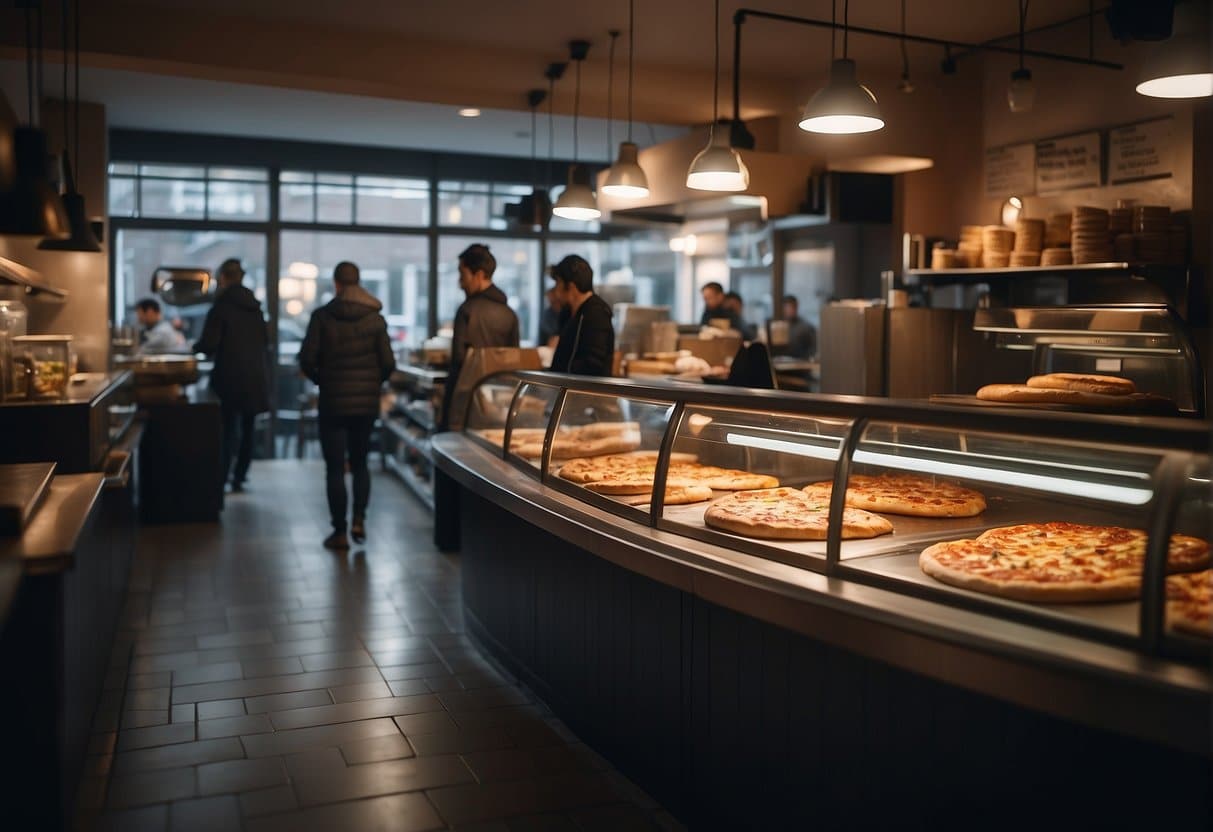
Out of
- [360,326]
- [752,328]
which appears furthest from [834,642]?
[752,328]

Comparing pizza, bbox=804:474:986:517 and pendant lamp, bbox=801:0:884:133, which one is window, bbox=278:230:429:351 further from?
pizza, bbox=804:474:986:517

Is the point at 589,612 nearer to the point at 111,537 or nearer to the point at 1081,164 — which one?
the point at 111,537

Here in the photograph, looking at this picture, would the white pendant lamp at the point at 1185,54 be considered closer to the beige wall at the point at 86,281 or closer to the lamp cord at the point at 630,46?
the lamp cord at the point at 630,46

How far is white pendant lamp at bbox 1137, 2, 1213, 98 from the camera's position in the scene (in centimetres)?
382

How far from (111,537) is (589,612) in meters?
2.61

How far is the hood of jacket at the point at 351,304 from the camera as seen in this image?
698 centimetres

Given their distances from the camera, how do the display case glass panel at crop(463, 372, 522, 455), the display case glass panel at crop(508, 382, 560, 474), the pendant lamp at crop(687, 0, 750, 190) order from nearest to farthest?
the display case glass panel at crop(508, 382, 560, 474)
the pendant lamp at crop(687, 0, 750, 190)
the display case glass panel at crop(463, 372, 522, 455)

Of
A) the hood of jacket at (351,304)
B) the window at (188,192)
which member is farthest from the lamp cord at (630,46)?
the window at (188,192)

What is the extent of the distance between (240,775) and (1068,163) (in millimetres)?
6423

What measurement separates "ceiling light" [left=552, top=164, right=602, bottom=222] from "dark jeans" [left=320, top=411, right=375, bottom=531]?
76.4 inches

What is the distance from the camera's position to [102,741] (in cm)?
368

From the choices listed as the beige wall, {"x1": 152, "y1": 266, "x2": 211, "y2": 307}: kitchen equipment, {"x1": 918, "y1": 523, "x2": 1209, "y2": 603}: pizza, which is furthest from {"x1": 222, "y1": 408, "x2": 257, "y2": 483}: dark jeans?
{"x1": 918, "y1": 523, "x2": 1209, "y2": 603}: pizza

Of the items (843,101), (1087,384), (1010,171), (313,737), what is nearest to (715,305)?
(1010,171)

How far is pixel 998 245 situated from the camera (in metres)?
7.12
